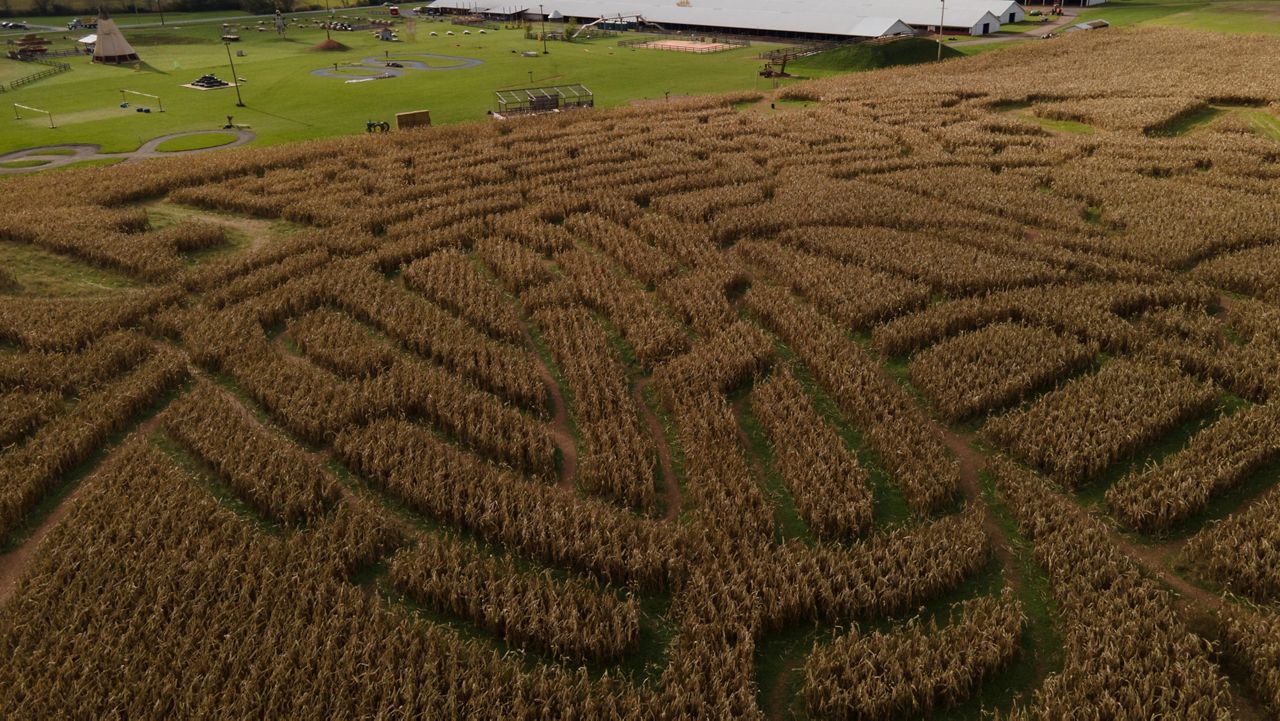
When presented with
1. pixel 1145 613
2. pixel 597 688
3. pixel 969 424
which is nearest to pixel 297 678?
pixel 597 688

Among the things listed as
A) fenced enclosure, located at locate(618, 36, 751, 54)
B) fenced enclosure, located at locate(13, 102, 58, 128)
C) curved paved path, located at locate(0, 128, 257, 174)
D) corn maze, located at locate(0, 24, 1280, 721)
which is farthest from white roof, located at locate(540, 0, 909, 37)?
fenced enclosure, located at locate(13, 102, 58, 128)

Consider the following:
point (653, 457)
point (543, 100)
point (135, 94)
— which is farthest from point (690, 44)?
point (653, 457)

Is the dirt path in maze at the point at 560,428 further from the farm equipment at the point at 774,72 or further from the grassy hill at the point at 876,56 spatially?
the grassy hill at the point at 876,56

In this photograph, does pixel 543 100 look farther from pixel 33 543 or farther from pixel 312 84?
pixel 33 543

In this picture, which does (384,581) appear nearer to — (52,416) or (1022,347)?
(52,416)

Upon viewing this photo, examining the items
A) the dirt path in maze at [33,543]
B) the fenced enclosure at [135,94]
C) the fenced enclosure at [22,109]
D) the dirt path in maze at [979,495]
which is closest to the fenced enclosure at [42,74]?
the fenced enclosure at [22,109]

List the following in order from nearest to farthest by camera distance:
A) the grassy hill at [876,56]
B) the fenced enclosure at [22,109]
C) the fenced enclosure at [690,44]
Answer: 1. the fenced enclosure at [22,109]
2. the grassy hill at [876,56]
3. the fenced enclosure at [690,44]

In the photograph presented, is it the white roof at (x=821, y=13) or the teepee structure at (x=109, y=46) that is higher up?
the white roof at (x=821, y=13)
